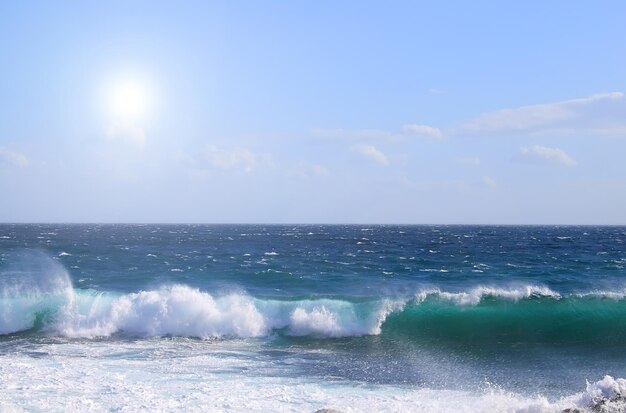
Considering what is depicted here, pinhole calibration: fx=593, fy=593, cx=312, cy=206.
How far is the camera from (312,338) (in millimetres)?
20016

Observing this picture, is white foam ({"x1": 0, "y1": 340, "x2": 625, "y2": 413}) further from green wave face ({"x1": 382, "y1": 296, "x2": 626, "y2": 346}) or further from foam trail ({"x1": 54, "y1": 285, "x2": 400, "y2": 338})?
green wave face ({"x1": 382, "y1": 296, "x2": 626, "y2": 346})

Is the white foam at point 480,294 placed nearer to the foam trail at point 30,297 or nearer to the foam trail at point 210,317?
the foam trail at point 210,317

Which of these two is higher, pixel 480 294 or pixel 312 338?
pixel 480 294

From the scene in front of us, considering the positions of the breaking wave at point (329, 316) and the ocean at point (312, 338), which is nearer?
the ocean at point (312, 338)

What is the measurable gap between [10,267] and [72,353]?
22.8 m

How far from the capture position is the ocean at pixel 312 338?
12.4m

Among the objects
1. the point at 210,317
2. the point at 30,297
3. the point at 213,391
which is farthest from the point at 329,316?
the point at 30,297

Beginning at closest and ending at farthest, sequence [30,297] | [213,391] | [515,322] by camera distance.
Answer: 1. [213,391]
2. [515,322]
3. [30,297]

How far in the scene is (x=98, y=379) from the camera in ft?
44.5

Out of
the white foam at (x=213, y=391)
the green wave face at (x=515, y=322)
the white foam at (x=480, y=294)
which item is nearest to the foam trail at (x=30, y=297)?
the white foam at (x=213, y=391)

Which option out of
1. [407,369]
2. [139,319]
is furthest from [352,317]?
[139,319]

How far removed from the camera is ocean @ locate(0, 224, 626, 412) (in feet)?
40.6

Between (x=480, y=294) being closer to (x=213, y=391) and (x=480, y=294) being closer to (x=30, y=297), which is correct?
(x=213, y=391)

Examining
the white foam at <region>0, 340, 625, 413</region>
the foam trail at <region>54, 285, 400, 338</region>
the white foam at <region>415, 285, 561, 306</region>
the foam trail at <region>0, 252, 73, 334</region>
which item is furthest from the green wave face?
the foam trail at <region>0, 252, 73, 334</region>
